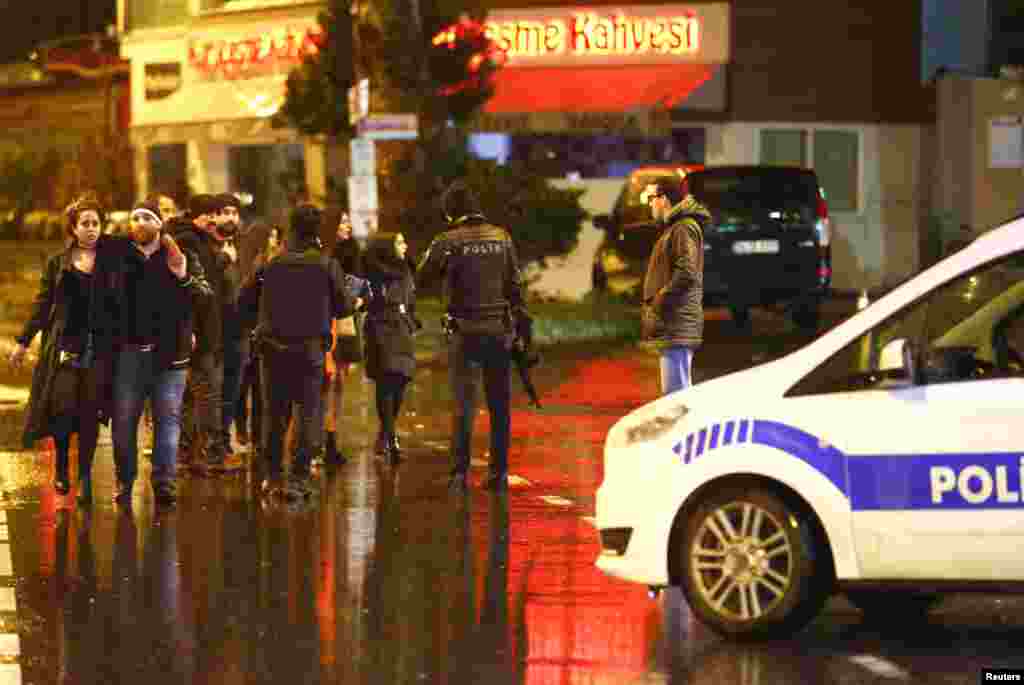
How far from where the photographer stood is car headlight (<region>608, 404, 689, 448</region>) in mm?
9211

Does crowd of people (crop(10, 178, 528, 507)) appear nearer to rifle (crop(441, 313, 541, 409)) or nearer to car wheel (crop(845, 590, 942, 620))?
rifle (crop(441, 313, 541, 409))

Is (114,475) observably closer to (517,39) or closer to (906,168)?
(517,39)

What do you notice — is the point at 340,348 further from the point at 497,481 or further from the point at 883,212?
the point at 883,212

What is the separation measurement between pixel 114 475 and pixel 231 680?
21.5 feet

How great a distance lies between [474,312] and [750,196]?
1186 cm

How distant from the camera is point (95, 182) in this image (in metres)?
37.2

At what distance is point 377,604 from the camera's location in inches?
392

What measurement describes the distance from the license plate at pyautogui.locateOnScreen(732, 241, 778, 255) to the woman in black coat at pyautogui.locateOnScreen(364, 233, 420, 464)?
10.3 metres

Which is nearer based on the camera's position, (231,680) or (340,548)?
(231,680)

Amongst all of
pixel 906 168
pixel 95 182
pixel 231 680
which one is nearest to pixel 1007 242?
pixel 231 680

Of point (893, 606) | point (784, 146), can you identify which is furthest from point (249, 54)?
point (893, 606)

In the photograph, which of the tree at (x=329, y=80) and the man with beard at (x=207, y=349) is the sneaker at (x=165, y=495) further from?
the tree at (x=329, y=80)

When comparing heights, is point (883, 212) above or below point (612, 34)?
below

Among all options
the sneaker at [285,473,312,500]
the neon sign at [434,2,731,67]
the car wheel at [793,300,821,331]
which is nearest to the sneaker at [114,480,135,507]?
the sneaker at [285,473,312,500]
